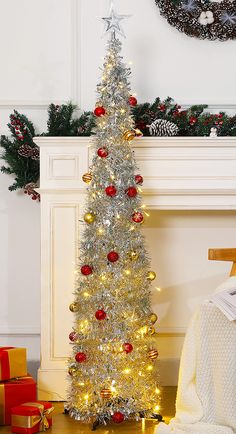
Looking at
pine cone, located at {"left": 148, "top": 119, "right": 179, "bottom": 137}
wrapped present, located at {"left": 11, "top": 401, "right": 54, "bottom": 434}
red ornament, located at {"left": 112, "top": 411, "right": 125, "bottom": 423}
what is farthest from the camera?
pine cone, located at {"left": 148, "top": 119, "right": 179, "bottom": 137}

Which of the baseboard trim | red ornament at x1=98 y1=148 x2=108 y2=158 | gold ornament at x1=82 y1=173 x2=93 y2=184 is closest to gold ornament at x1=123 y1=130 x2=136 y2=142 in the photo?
red ornament at x1=98 y1=148 x2=108 y2=158

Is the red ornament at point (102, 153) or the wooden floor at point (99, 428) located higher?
the red ornament at point (102, 153)

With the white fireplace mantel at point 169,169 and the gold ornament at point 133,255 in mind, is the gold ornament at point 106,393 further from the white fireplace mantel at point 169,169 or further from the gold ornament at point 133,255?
the white fireplace mantel at point 169,169

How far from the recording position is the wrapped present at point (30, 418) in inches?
122

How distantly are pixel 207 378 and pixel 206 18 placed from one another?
2046mm

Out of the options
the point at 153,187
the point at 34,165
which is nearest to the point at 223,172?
the point at 153,187

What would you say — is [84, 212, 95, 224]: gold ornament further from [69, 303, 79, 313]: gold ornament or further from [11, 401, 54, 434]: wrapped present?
[11, 401, 54, 434]: wrapped present

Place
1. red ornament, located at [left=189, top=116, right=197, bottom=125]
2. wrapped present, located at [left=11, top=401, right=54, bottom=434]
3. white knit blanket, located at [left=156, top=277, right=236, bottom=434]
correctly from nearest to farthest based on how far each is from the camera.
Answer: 1. white knit blanket, located at [left=156, top=277, right=236, bottom=434]
2. wrapped present, located at [left=11, top=401, right=54, bottom=434]
3. red ornament, located at [left=189, top=116, right=197, bottom=125]

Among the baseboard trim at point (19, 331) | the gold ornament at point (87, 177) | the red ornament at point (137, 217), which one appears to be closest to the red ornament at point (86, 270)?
the red ornament at point (137, 217)

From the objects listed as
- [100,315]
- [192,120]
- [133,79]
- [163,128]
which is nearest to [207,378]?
[100,315]

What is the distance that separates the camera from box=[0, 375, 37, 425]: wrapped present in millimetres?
3275

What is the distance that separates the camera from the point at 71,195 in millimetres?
3725

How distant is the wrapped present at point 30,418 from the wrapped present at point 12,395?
0.12m

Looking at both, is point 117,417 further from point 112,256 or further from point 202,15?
point 202,15
